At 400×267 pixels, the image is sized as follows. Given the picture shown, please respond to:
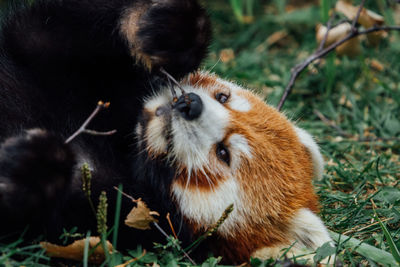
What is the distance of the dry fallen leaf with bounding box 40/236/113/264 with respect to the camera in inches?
84.1

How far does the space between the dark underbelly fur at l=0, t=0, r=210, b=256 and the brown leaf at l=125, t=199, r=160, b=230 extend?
82mm

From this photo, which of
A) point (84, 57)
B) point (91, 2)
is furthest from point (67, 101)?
point (91, 2)

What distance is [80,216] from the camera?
7.68 feet

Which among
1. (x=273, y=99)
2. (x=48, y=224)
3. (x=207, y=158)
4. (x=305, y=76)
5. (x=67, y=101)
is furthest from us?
(x=305, y=76)

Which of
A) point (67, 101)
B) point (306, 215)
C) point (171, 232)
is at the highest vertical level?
point (67, 101)

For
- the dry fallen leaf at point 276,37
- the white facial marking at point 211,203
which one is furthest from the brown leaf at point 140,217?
the dry fallen leaf at point 276,37

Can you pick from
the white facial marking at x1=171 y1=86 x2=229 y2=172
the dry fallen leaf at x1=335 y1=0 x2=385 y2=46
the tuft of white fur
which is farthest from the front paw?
the dry fallen leaf at x1=335 y1=0 x2=385 y2=46

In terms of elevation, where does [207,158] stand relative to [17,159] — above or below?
below

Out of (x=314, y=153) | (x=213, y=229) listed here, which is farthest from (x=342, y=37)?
(x=213, y=229)

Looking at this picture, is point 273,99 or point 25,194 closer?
point 25,194

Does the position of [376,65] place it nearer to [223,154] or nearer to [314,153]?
[314,153]

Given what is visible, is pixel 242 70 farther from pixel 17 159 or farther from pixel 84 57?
pixel 17 159

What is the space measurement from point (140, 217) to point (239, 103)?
1001mm

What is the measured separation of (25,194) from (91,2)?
1297 millimetres
